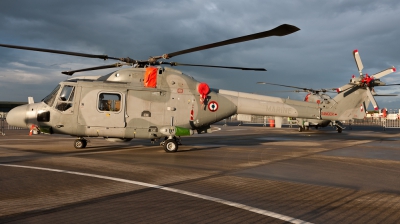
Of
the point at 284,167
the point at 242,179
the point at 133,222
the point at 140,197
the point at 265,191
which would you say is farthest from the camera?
the point at 284,167

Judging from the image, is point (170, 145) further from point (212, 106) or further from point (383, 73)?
point (383, 73)

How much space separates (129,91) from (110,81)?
3.60ft

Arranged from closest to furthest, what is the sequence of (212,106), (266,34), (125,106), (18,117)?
(266,34), (125,106), (18,117), (212,106)

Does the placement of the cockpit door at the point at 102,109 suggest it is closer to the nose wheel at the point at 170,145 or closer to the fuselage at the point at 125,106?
the fuselage at the point at 125,106

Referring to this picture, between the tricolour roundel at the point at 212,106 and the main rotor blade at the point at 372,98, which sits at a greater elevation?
the main rotor blade at the point at 372,98

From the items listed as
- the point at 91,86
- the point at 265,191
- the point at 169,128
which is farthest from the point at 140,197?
the point at 91,86

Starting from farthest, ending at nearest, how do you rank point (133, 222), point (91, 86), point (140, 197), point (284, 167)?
1. point (91, 86)
2. point (284, 167)
3. point (140, 197)
4. point (133, 222)

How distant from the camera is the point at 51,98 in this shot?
13891mm

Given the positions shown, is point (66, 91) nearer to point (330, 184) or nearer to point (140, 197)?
point (140, 197)

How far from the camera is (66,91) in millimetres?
13750

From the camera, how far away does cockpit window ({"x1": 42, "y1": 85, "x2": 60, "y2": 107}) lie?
13.8 meters

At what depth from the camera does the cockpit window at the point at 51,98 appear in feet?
45.3

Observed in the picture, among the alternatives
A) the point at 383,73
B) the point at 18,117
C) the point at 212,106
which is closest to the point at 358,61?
the point at 383,73

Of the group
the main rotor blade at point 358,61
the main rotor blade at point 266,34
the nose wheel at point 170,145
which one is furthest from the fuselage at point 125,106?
the main rotor blade at point 358,61
